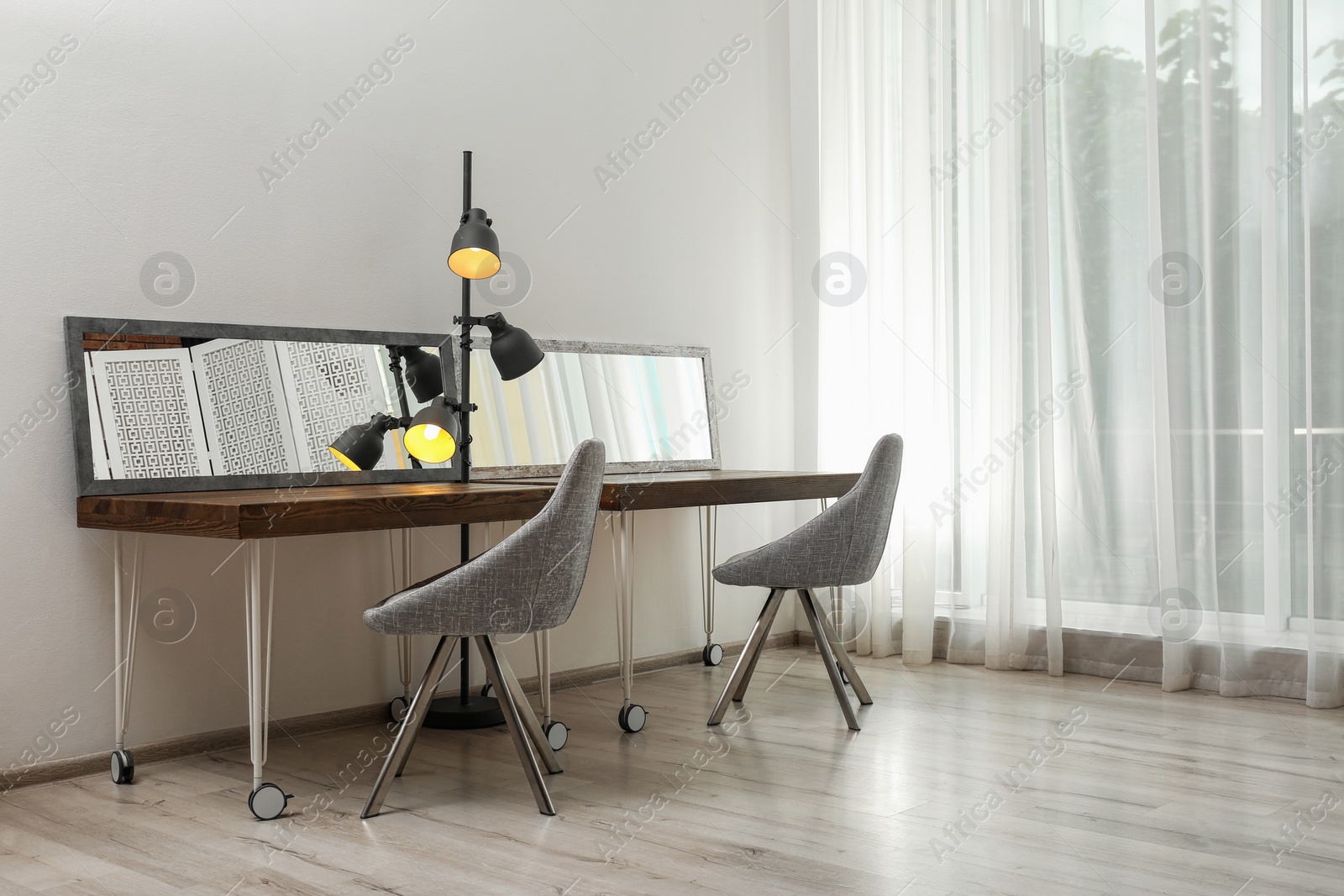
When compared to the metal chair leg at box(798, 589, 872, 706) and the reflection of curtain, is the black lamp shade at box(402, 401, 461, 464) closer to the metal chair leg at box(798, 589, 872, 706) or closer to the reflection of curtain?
the metal chair leg at box(798, 589, 872, 706)

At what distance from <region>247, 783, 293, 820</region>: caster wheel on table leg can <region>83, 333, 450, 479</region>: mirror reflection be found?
0.83 metres

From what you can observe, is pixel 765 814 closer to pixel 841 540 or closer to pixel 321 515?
pixel 841 540

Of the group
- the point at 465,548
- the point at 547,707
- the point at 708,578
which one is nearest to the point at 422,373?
the point at 465,548

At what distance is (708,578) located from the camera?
4.43 meters

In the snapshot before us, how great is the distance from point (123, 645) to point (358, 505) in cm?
79

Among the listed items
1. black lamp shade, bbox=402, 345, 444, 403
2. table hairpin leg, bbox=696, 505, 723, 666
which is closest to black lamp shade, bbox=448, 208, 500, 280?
black lamp shade, bbox=402, 345, 444, 403

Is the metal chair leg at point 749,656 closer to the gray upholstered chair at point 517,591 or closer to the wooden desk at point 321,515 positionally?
the wooden desk at point 321,515

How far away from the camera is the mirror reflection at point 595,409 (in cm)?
359

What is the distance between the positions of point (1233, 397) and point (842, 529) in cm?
145

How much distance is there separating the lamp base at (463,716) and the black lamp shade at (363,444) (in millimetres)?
729

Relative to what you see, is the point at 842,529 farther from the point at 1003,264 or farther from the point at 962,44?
the point at 962,44

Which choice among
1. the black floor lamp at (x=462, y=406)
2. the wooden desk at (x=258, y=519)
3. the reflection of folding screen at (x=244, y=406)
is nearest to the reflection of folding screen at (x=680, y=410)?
the black floor lamp at (x=462, y=406)

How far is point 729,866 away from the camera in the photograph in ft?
7.03

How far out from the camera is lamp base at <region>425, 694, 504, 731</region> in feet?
10.7
